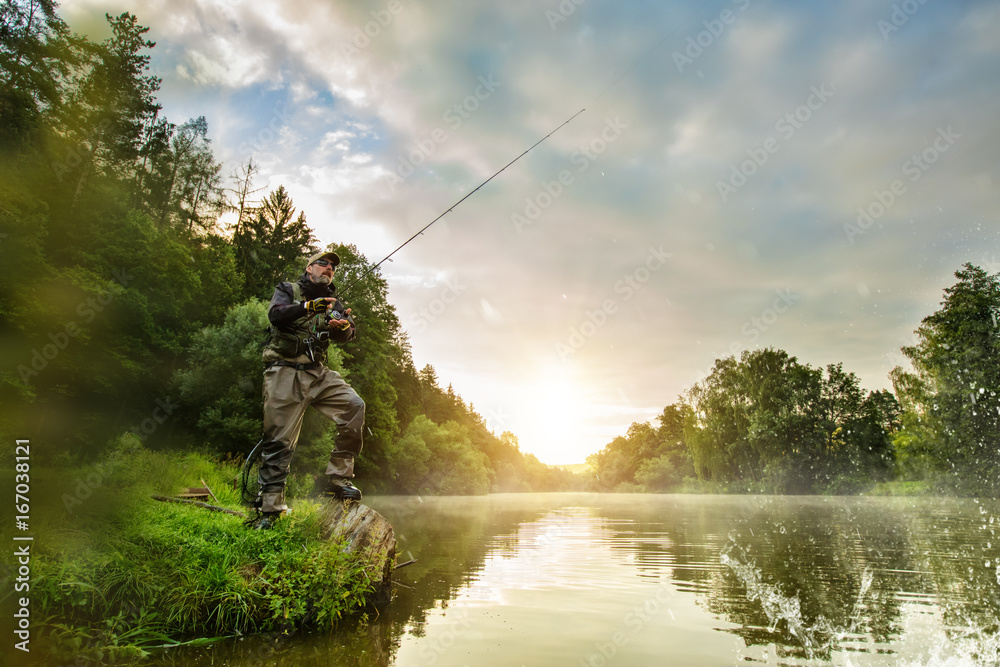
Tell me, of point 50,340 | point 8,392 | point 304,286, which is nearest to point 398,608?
point 304,286

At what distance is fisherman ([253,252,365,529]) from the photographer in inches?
229

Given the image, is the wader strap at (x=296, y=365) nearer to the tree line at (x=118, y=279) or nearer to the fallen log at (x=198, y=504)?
the fallen log at (x=198, y=504)

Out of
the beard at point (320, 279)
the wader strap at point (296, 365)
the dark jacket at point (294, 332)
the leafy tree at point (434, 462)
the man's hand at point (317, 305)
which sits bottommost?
the leafy tree at point (434, 462)

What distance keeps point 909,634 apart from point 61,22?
115 ft

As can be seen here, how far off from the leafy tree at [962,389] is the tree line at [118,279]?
37082 mm

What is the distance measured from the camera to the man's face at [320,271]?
6.32m

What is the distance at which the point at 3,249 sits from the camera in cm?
1852

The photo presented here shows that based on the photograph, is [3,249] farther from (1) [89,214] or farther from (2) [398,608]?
(2) [398,608]

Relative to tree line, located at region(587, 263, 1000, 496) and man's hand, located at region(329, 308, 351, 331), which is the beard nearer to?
man's hand, located at region(329, 308, 351, 331)

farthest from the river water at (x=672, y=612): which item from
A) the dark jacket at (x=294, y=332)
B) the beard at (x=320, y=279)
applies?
the beard at (x=320, y=279)

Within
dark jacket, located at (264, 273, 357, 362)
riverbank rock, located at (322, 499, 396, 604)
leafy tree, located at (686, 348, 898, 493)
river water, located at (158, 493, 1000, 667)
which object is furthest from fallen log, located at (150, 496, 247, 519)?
leafy tree, located at (686, 348, 898, 493)

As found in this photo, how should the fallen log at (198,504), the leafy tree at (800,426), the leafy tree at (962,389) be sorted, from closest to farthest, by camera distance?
the fallen log at (198,504), the leafy tree at (962,389), the leafy tree at (800,426)

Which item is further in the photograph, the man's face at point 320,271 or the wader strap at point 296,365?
the man's face at point 320,271

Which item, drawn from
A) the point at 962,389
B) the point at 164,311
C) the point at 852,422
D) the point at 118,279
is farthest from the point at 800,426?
the point at 118,279
